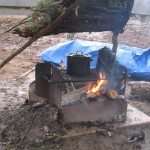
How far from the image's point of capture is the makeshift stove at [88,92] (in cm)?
618

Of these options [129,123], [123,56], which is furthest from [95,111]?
[123,56]

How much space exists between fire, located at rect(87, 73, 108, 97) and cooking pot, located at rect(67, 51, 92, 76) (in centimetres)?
37

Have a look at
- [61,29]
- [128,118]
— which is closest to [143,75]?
[128,118]

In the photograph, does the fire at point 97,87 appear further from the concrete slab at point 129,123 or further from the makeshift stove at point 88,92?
the concrete slab at point 129,123

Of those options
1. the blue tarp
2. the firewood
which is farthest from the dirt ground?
the firewood

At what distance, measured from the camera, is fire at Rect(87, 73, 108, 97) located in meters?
6.25

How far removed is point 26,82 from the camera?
9.50 m

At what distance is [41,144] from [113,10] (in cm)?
276

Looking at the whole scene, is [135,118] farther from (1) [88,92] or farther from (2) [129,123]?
(1) [88,92]

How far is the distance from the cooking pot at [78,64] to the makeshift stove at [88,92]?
11cm

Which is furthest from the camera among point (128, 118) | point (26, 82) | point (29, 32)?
point (26, 82)

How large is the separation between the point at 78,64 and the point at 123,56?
4014mm

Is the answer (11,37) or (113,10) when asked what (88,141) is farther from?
(11,37)

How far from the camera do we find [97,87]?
6434mm
